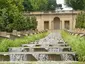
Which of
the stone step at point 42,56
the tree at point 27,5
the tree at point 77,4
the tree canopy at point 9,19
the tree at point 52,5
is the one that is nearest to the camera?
the stone step at point 42,56

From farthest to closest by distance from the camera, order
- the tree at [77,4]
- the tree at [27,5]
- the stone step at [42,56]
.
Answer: the tree at [27,5] < the tree at [77,4] < the stone step at [42,56]

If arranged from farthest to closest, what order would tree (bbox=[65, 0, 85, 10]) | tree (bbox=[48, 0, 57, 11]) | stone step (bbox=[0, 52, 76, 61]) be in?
1. tree (bbox=[48, 0, 57, 11])
2. tree (bbox=[65, 0, 85, 10])
3. stone step (bbox=[0, 52, 76, 61])

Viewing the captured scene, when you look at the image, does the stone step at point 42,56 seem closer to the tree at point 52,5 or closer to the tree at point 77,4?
the tree at point 77,4

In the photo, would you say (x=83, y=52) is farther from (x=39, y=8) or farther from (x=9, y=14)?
(x=39, y=8)

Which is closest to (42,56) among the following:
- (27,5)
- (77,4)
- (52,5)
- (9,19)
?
(9,19)

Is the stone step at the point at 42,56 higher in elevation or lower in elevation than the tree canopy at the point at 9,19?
higher

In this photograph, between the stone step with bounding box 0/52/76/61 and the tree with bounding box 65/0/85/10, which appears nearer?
the stone step with bounding box 0/52/76/61

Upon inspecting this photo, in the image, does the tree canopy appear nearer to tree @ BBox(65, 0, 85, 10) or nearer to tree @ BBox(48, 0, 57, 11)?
tree @ BBox(65, 0, 85, 10)

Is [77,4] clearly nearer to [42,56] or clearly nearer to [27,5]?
[27,5]

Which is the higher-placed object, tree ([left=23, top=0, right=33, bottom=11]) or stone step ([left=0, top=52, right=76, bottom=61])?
stone step ([left=0, top=52, right=76, bottom=61])

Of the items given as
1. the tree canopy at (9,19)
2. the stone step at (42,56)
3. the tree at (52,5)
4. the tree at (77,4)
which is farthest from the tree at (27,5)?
the stone step at (42,56)

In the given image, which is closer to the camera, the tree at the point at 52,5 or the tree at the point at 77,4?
the tree at the point at 77,4

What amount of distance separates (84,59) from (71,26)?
183ft

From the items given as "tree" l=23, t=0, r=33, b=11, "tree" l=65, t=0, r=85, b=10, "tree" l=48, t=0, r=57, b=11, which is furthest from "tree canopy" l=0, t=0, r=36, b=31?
"tree" l=48, t=0, r=57, b=11
